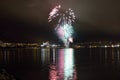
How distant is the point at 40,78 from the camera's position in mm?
56094

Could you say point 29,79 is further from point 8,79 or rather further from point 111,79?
point 111,79

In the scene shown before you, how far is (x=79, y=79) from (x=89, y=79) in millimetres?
2084

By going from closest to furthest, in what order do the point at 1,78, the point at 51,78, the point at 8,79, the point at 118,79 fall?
the point at 1,78 → the point at 8,79 → the point at 118,79 → the point at 51,78

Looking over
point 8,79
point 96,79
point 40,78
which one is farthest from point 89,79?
point 8,79

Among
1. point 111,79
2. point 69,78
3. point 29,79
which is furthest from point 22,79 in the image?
point 111,79

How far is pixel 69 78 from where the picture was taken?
52.7 metres

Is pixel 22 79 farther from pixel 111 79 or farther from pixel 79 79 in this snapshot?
pixel 111 79

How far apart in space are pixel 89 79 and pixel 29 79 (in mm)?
11882

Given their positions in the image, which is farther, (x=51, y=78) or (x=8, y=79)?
(x=51, y=78)

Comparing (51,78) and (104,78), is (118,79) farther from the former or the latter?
(51,78)

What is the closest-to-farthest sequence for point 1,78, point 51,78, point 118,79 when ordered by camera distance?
point 1,78, point 118,79, point 51,78

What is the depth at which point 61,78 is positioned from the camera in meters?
52.3

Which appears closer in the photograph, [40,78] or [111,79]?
[111,79]

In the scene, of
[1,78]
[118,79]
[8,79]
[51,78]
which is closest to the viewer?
[1,78]
